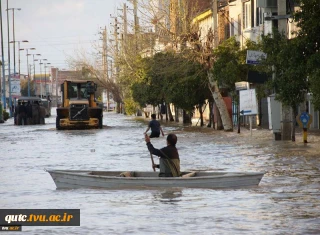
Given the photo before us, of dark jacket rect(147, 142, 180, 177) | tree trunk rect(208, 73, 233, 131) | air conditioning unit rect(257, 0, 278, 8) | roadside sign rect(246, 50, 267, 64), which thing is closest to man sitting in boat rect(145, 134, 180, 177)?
dark jacket rect(147, 142, 180, 177)

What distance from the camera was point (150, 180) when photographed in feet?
72.5

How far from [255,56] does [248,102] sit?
30.2ft

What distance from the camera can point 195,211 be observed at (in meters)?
19.4

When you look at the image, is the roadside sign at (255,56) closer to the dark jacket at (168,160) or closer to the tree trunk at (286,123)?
the tree trunk at (286,123)

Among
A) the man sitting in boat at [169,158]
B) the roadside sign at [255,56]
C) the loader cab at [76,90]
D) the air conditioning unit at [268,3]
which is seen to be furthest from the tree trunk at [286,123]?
the loader cab at [76,90]

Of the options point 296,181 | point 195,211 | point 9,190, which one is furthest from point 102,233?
point 296,181

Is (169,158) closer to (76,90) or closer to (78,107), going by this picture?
(78,107)

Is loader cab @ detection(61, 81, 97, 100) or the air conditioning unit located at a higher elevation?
the air conditioning unit

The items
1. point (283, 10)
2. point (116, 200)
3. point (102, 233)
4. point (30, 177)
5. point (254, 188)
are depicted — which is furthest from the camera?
point (283, 10)

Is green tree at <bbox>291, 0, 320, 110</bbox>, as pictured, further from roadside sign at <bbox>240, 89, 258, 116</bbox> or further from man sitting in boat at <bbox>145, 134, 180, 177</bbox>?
roadside sign at <bbox>240, 89, 258, 116</bbox>

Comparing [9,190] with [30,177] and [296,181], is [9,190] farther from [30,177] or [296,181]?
[296,181]

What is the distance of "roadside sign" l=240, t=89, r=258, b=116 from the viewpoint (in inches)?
2021

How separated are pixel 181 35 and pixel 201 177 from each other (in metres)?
37.2

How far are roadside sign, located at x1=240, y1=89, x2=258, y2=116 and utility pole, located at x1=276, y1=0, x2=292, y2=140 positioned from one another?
766 centimetres
